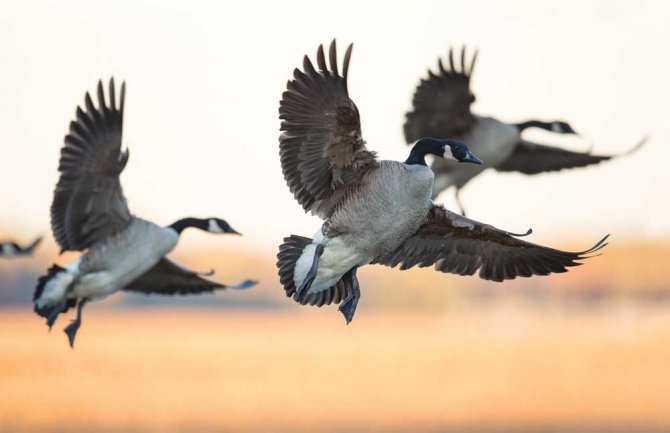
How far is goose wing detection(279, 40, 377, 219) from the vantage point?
7.38 m

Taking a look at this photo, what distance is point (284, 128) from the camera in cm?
761

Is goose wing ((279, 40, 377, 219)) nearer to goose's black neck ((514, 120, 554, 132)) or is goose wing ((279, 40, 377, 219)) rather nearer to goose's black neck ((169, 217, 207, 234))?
goose's black neck ((169, 217, 207, 234))

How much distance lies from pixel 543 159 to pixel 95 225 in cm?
544

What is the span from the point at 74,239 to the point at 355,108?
11.5 feet

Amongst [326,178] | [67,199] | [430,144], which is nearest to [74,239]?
[67,199]

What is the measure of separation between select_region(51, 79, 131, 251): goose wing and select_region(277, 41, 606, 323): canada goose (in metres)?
2.26

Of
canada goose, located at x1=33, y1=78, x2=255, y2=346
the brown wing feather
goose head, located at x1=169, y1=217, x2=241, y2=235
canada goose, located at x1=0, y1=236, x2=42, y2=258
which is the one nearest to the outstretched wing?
the brown wing feather

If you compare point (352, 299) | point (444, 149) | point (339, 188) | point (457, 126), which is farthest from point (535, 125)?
point (339, 188)

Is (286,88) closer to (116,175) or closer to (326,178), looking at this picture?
(326,178)

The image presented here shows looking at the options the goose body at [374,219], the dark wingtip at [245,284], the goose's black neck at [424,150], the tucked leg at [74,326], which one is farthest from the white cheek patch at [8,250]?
the goose's black neck at [424,150]

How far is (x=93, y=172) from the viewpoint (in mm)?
9508

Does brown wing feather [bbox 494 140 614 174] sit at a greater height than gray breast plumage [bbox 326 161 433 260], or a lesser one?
greater

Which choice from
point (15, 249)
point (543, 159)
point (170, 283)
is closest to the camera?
point (15, 249)

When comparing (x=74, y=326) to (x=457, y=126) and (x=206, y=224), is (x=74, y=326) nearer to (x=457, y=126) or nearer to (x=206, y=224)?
(x=206, y=224)
